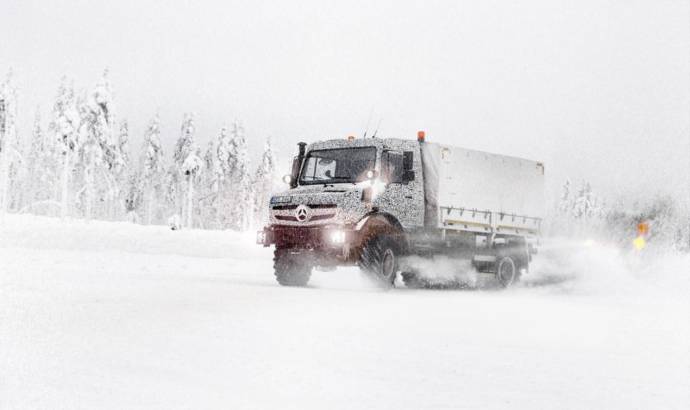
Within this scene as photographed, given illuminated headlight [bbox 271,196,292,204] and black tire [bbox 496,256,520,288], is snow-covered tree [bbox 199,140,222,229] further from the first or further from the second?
illuminated headlight [bbox 271,196,292,204]

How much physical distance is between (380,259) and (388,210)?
114 cm

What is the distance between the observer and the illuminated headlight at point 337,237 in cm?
1576

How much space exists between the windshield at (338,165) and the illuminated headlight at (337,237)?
1309mm

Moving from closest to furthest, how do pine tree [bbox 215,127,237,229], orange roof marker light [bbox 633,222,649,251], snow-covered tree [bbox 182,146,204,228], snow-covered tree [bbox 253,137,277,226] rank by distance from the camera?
1. orange roof marker light [bbox 633,222,649,251]
2. snow-covered tree [bbox 182,146,204,228]
3. pine tree [bbox 215,127,237,229]
4. snow-covered tree [bbox 253,137,277,226]

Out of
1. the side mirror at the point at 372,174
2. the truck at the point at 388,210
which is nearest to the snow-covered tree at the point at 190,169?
the truck at the point at 388,210

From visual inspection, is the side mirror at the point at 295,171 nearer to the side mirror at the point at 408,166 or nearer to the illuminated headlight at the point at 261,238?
the illuminated headlight at the point at 261,238

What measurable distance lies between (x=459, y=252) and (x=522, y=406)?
42.8 ft

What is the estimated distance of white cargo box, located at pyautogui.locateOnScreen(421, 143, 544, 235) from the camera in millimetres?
17609

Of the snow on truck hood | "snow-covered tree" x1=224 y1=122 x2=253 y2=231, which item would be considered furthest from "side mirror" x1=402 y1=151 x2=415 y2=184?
"snow-covered tree" x1=224 y1=122 x2=253 y2=231

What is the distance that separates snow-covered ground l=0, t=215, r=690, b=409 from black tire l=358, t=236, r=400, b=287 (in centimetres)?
42

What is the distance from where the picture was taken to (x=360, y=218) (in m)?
15.9

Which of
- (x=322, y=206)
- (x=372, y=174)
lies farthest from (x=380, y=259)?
(x=372, y=174)

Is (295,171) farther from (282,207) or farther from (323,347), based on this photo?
(323,347)

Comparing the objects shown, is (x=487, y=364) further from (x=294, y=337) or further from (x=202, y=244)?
(x=202, y=244)
